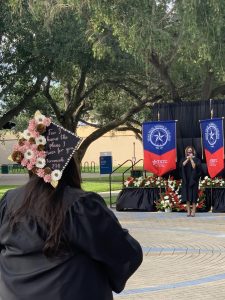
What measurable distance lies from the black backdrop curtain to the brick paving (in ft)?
7.56

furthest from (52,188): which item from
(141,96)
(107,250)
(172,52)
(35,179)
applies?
(141,96)

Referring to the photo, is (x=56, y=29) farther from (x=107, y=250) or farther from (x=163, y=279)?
(x=107, y=250)

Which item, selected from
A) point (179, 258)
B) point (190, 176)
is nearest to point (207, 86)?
point (190, 176)

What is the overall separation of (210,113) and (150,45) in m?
2.63

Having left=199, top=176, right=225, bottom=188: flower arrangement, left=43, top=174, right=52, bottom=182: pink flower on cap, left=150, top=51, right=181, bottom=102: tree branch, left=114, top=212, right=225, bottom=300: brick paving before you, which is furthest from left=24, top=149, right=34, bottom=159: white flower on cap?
left=150, top=51, right=181, bottom=102: tree branch

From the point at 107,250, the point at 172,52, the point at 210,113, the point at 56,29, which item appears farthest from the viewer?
the point at 56,29

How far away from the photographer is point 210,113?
1655cm

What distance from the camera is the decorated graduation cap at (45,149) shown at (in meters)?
2.66

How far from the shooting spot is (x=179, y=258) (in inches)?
362

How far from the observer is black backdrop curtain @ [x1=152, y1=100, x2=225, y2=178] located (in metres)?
16.7

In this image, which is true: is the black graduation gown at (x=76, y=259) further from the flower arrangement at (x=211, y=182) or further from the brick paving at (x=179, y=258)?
the flower arrangement at (x=211, y=182)

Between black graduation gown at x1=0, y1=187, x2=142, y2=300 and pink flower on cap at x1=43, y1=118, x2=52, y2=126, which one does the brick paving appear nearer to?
black graduation gown at x1=0, y1=187, x2=142, y2=300

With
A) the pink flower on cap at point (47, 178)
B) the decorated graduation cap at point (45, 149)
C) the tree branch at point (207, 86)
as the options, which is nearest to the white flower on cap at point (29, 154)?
the decorated graduation cap at point (45, 149)

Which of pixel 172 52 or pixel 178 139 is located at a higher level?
pixel 172 52
